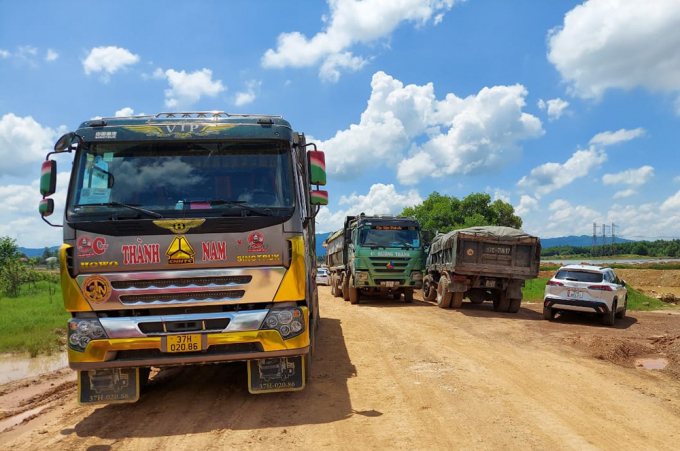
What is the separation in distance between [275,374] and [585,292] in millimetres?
10632

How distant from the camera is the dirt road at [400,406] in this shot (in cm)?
480

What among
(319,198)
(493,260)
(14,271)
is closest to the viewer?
(319,198)

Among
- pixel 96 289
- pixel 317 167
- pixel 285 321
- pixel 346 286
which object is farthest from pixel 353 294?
pixel 96 289

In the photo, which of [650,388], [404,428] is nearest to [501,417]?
[404,428]

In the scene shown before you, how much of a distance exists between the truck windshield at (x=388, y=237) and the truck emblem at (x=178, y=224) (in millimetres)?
12557

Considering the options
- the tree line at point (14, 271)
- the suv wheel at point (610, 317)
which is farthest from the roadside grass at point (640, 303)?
the tree line at point (14, 271)

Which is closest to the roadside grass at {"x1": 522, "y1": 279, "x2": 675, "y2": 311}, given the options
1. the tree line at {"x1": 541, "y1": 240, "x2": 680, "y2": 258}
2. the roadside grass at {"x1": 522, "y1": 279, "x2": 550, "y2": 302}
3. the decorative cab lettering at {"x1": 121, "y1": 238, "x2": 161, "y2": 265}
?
the roadside grass at {"x1": 522, "y1": 279, "x2": 550, "y2": 302}

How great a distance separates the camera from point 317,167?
6371 mm

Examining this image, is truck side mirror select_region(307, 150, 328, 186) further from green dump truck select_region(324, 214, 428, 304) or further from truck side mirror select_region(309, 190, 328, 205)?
green dump truck select_region(324, 214, 428, 304)

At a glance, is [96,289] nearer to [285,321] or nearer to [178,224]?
[178,224]

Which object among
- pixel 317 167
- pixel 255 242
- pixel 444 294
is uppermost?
pixel 317 167

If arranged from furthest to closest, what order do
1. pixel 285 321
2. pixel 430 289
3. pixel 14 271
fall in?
pixel 14 271
pixel 430 289
pixel 285 321

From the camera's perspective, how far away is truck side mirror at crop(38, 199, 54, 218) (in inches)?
227

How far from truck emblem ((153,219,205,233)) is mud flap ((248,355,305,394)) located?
1678 millimetres
